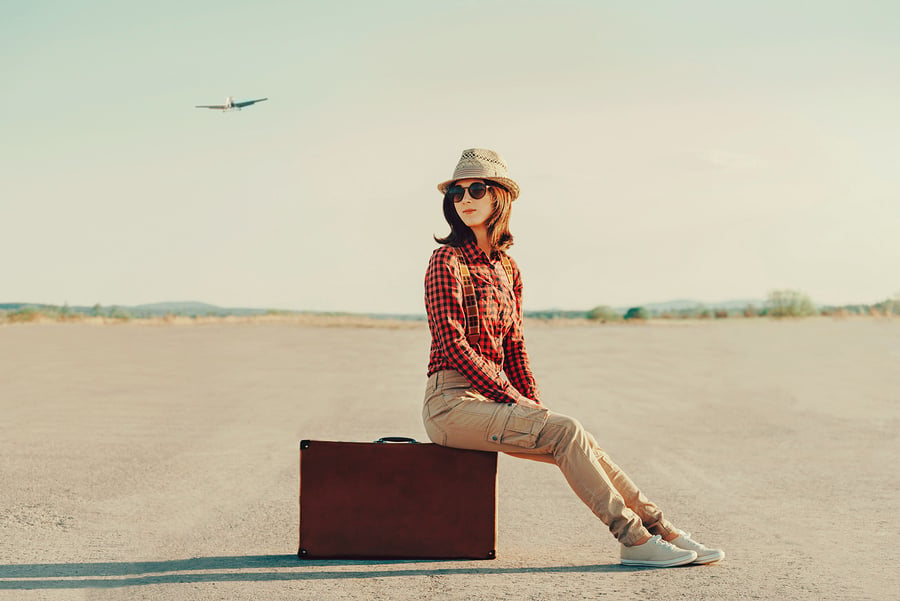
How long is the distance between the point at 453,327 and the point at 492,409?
498mm

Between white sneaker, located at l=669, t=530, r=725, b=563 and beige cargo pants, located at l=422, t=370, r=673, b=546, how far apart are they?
8 cm

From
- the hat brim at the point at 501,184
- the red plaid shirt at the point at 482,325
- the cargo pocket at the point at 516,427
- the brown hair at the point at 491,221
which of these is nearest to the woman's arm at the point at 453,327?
the red plaid shirt at the point at 482,325

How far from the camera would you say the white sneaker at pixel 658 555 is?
5.34 meters

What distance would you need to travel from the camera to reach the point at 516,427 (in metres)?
5.39

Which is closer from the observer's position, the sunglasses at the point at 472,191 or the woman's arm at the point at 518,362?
the sunglasses at the point at 472,191

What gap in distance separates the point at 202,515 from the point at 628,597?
351 cm

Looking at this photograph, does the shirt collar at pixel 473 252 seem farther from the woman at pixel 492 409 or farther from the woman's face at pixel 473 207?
the woman's face at pixel 473 207

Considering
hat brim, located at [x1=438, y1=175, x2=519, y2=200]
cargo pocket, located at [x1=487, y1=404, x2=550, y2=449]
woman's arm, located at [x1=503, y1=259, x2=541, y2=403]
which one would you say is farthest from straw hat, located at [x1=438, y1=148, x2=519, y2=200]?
cargo pocket, located at [x1=487, y1=404, x2=550, y2=449]

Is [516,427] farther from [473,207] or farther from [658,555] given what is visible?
[473,207]

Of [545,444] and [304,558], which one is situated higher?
[545,444]

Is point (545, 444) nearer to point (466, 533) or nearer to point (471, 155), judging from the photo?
point (466, 533)

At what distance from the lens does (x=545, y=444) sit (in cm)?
541

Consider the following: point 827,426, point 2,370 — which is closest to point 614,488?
point 827,426

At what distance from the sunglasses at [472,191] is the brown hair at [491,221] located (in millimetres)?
50
